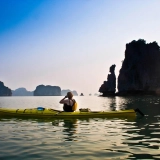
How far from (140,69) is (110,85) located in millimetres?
22430

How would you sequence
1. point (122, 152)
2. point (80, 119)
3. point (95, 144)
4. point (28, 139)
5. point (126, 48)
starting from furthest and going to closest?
point (126, 48)
point (80, 119)
point (28, 139)
point (95, 144)
point (122, 152)

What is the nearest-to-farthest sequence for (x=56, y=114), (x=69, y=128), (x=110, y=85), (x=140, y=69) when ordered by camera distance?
(x=69, y=128) < (x=56, y=114) < (x=140, y=69) < (x=110, y=85)

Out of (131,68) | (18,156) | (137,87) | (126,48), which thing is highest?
(126,48)

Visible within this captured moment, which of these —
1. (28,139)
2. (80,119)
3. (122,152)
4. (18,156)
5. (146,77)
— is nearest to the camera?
(18,156)

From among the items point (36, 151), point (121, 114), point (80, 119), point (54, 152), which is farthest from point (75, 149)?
point (121, 114)

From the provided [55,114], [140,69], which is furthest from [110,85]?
[55,114]

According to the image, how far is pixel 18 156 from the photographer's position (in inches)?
299

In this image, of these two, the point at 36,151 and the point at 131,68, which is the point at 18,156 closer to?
the point at 36,151

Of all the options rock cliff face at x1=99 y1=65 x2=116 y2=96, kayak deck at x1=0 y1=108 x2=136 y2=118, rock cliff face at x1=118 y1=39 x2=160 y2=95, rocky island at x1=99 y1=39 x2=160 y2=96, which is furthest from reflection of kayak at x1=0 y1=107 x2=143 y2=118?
rock cliff face at x1=99 y1=65 x2=116 y2=96

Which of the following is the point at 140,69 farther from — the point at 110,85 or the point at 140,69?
the point at 110,85

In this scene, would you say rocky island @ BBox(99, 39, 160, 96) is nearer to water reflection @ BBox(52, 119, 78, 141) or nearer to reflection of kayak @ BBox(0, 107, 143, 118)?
reflection of kayak @ BBox(0, 107, 143, 118)

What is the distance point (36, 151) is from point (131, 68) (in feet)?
401

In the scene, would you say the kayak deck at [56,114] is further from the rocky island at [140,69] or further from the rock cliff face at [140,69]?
the rock cliff face at [140,69]

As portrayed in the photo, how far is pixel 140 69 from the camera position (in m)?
122
